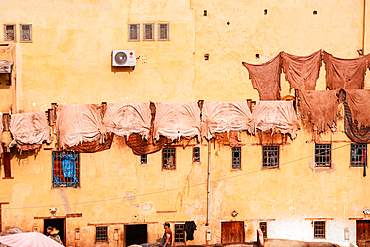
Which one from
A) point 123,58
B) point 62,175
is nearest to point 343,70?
point 123,58

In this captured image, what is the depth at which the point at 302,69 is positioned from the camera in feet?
78.9

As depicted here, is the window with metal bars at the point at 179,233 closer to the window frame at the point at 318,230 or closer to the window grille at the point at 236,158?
the window grille at the point at 236,158

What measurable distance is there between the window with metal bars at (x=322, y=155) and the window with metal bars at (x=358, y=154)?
112cm

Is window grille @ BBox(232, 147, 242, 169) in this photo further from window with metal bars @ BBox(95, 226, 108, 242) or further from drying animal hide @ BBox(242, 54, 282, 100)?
window with metal bars @ BBox(95, 226, 108, 242)

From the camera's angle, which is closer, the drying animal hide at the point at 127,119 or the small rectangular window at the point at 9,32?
the drying animal hide at the point at 127,119

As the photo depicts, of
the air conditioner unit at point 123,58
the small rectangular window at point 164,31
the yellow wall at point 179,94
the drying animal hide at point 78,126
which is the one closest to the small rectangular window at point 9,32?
the yellow wall at point 179,94

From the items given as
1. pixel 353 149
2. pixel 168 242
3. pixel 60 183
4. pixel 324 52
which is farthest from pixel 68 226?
pixel 324 52

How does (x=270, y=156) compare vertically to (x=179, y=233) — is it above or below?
above

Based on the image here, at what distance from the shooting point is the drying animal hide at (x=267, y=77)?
2400 centimetres

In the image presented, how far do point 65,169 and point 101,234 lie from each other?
334 cm

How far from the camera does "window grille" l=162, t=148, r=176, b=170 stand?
21.0 metres

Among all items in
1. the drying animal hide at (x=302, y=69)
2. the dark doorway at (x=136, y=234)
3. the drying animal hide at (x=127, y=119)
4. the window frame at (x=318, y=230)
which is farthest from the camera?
the drying animal hide at (x=302, y=69)

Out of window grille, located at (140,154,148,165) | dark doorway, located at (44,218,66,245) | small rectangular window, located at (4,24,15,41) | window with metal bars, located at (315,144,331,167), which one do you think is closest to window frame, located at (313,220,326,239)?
window with metal bars, located at (315,144,331,167)

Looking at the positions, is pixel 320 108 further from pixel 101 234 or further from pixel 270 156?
pixel 101 234
